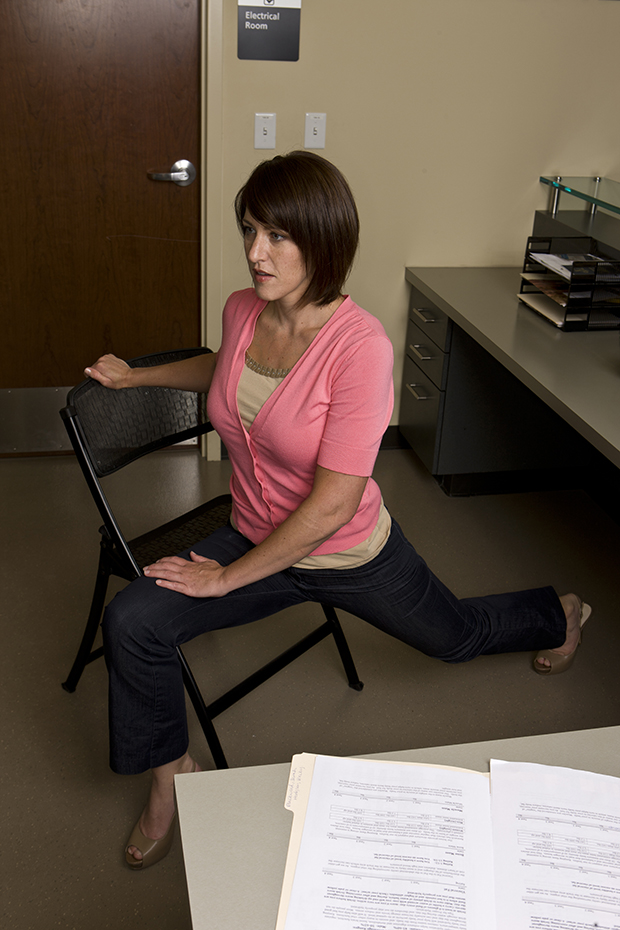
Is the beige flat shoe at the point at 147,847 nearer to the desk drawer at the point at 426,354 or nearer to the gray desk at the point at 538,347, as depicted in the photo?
the gray desk at the point at 538,347

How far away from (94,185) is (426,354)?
4.32 ft

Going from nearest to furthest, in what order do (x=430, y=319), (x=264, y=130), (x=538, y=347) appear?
(x=538, y=347), (x=264, y=130), (x=430, y=319)

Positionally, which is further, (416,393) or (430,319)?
(416,393)

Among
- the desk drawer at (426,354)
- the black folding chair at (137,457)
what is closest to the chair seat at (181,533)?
the black folding chair at (137,457)

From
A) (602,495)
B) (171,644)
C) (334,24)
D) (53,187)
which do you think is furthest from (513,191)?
(171,644)

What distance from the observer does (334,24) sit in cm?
272

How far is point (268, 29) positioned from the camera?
8.80 ft

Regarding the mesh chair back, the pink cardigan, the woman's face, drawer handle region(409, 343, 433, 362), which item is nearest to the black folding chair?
the mesh chair back

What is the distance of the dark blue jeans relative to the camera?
147 centimetres

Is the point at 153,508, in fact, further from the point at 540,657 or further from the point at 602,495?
the point at 602,495

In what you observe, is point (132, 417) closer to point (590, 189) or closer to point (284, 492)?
point (284, 492)

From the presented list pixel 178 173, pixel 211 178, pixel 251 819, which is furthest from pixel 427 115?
pixel 251 819

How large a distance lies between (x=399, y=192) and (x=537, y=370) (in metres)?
1.18

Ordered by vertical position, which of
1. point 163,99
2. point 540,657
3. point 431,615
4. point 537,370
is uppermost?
point 163,99
